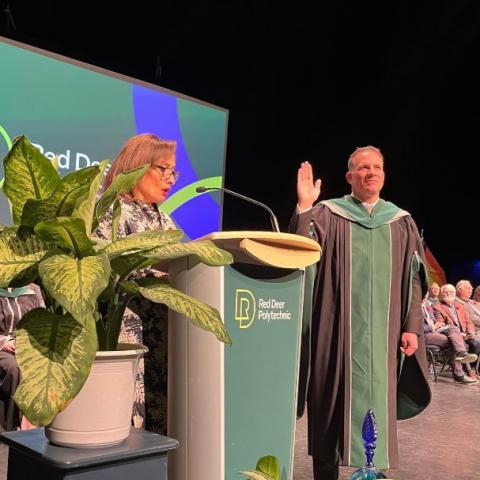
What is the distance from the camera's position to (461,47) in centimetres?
745

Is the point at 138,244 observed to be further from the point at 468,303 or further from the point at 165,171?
the point at 468,303

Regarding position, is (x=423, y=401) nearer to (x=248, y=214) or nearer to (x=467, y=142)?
(x=248, y=214)

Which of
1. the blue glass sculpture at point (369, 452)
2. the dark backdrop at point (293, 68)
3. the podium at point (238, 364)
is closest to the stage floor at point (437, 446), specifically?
the blue glass sculpture at point (369, 452)

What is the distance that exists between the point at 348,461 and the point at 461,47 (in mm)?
6600

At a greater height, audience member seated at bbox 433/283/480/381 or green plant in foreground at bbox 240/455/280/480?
audience member seated at bbox 433/283/480/381

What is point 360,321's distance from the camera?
221cm

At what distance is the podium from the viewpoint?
145 cm

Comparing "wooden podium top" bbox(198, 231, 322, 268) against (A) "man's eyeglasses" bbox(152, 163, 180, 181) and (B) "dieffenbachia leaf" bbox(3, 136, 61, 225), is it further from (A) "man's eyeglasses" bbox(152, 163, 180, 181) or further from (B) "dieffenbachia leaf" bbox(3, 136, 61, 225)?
(B) "dieffenbachia leaf" bbox(3, 136, 61, 225)

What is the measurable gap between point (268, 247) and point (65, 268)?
0.63 meters

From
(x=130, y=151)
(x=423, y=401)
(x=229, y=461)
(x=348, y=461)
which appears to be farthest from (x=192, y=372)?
(x=423, y=401)

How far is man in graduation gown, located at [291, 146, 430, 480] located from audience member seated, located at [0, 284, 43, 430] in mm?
1360

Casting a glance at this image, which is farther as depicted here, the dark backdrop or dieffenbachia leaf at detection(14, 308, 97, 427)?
the dark backdrop

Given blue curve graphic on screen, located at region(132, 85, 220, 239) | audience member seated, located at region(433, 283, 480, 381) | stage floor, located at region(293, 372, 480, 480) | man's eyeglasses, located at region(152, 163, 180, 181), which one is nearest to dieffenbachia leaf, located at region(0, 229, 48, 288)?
man's eyeglasses, located at region(152, 163, 180, 181)

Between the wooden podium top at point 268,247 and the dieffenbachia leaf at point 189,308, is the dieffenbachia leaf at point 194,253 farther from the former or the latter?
the wooden podium top at point 268,247
